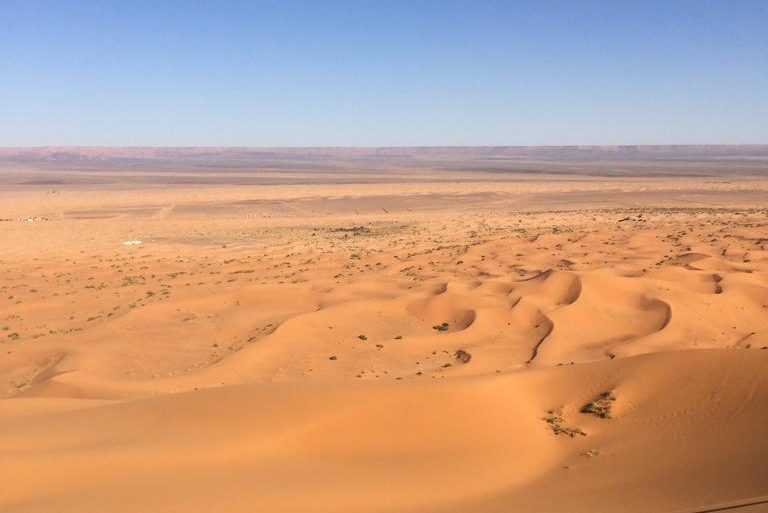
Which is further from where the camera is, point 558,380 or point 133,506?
point 558,380

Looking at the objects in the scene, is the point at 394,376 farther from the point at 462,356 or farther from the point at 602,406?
the point at 602,406

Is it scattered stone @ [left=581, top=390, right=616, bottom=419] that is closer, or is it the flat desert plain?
the flat desert plain

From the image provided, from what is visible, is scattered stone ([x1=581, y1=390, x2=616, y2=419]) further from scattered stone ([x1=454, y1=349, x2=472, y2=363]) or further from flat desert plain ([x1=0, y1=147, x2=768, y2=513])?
scattered stone ([x1=454, y1=349, x2=472, y2=363])

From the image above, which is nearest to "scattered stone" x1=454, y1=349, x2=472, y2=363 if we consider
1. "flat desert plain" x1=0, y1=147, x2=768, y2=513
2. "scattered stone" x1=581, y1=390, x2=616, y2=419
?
"flat desert plain" x1=0, y1=147, x2=768, y2=513

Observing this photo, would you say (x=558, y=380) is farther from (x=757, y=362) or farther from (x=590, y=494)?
(x=590, y=494)

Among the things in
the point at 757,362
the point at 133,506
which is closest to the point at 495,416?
the point at 757,362

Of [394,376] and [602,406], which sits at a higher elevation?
[602,406]

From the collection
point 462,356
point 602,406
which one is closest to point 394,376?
point 462,356

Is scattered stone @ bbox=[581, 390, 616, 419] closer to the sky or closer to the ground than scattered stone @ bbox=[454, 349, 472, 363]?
closer to the sky

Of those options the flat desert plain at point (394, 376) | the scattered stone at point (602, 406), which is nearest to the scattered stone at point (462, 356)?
the flat desert plain at point (394, 376)
